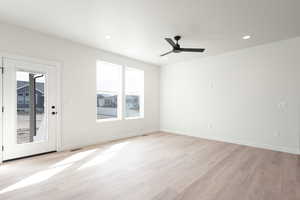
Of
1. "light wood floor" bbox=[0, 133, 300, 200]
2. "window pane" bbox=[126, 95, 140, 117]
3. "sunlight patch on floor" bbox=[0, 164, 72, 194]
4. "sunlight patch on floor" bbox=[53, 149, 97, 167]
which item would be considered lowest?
"light wood floor" bbox=[0, 133, 300, 200]

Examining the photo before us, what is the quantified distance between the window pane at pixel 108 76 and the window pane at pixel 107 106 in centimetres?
23

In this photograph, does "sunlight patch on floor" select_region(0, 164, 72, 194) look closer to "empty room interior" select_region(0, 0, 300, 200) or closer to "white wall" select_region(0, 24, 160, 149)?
"empty room interior" select_region(0, 0, 300, 200)

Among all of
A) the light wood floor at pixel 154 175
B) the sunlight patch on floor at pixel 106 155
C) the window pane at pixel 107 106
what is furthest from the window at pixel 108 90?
the light wood floor at pixel 154 175

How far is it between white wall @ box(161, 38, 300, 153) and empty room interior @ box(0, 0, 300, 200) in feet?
0.09

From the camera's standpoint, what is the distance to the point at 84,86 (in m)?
4.09

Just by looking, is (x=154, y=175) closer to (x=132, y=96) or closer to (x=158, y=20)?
(x=158, y=20)

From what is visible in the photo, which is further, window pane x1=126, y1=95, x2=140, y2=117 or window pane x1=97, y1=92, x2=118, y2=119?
window pane x1=126, y1=95, x2=140, y2=117

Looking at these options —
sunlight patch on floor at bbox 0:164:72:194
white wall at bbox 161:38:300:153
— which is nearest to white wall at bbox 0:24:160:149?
sunlight patch on floor at bbox 0:164:72:194

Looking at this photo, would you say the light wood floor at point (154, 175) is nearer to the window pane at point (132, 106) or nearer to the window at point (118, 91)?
the window at point (118, 91)

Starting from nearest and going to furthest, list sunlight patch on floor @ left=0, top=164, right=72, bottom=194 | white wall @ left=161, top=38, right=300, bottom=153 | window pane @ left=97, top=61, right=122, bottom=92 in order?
1. sunlight patch on floor @ left=0, top=164, right=72, bottom=194
2. white wall @ left=161, top=38, right=300, bottom=153
3. window pane @ left=97, top=61, right=122, bottom=92

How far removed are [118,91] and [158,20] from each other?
2800 mm

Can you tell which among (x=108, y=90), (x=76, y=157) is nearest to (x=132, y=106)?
(x=108, y=90)

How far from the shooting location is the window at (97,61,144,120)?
464cm

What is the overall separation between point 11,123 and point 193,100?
199 inches
